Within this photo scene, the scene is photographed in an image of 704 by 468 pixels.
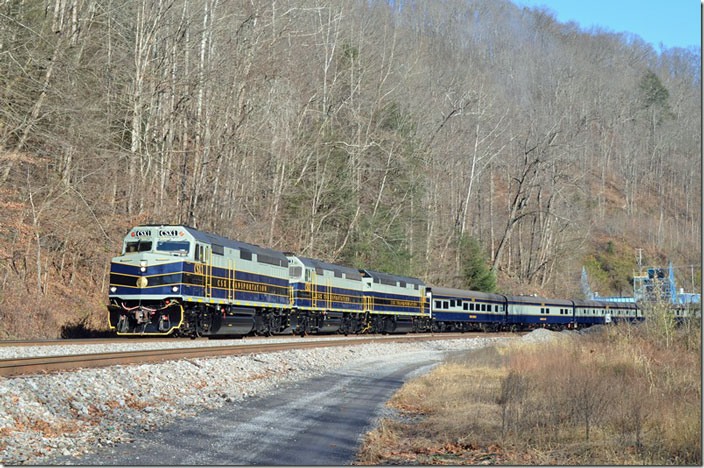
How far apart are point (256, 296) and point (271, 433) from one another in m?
18.2

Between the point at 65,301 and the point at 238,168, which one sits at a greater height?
the point at 238,168

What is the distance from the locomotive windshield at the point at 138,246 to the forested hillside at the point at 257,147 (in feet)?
12.2

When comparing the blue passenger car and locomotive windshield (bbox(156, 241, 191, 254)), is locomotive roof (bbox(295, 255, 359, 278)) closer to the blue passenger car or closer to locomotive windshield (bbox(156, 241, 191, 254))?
the blue passenger car

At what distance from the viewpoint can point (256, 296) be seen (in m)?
30.5

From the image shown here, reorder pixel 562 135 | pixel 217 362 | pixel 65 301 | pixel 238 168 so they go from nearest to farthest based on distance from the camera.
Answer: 1. pixel 217 362
2. pixel 65 301
3. pixel 238 168
4. pixel 562 135

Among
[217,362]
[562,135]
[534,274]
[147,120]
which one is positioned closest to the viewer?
[217,362]

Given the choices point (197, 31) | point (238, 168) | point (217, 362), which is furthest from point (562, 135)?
point (217, 362)

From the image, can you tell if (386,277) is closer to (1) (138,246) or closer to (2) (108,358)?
(1) (138,246)

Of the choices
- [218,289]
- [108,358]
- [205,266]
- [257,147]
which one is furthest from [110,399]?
[257,147]

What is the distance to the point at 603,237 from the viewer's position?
10594cm

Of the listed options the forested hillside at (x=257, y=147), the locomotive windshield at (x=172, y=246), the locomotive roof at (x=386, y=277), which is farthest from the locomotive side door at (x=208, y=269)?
the locomotive roof at (x=386, y=277)

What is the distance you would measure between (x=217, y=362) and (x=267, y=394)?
7.55 ft

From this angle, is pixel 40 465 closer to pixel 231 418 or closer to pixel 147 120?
pixel 231 418

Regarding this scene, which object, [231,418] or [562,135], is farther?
[562,135]
